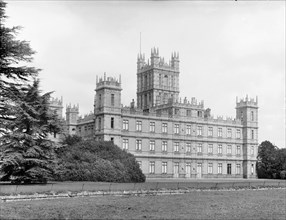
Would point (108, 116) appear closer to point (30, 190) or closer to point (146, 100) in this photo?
point (146, 100)

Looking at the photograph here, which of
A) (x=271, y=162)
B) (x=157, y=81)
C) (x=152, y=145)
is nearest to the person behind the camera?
(x=152, y=145)

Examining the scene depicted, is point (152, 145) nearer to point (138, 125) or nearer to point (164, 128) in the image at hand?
point (164, 128)

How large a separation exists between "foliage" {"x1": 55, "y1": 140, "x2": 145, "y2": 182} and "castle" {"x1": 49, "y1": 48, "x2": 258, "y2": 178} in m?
11.0

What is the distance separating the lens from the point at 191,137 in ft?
187

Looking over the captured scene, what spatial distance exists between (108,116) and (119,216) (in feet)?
115

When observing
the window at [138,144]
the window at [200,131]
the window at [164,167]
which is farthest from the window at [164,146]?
the window at [200,131]

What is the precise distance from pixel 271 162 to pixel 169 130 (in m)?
17.6

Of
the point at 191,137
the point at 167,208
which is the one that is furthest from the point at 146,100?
the point at 167,208

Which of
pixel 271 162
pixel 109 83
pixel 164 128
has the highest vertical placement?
pixel 109 83

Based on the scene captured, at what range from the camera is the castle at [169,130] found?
165ft

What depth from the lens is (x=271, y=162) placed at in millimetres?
63375

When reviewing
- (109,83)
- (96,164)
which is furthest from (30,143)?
(109,83)

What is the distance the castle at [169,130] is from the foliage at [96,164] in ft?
36.0

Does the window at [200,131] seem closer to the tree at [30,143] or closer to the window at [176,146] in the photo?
the window at [176,146]
